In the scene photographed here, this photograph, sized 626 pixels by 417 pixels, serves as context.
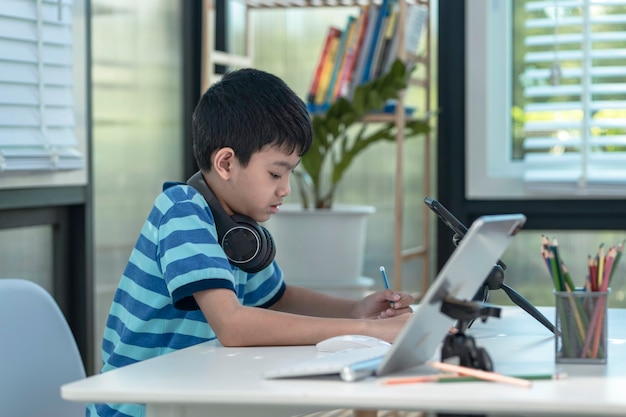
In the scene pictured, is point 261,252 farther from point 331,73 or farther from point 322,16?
point 322,16

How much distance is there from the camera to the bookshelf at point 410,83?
316 centimetres

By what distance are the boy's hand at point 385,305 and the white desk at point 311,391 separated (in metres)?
0.35

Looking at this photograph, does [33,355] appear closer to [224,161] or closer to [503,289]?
[224,161]

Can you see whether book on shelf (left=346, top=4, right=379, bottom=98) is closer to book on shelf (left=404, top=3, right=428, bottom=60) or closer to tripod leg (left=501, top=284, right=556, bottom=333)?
book on shelf (left=404, top=3, right=428, bottom=60)

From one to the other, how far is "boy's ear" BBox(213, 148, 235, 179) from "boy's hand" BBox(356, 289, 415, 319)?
343 mm

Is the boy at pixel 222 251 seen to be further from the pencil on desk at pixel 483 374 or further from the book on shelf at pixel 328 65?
the book on shelf at pixel 328 65

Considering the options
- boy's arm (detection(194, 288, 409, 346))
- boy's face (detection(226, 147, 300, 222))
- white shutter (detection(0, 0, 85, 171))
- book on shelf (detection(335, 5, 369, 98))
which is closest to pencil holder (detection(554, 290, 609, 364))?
boy's arm (detection(194, 288, 409, 346))

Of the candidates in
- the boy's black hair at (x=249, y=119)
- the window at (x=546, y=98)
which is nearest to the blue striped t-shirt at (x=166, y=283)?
the boy's black hair at (x=249, y=119)

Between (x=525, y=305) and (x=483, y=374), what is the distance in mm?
500

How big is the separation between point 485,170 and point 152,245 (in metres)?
1.94

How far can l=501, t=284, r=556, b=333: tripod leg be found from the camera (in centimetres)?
162

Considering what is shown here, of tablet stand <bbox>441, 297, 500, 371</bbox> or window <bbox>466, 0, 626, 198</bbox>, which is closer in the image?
tablet stand <bbox>441, 297, 500, 371</bbox>

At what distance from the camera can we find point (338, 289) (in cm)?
314

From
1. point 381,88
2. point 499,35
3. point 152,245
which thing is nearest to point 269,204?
point 152,245
